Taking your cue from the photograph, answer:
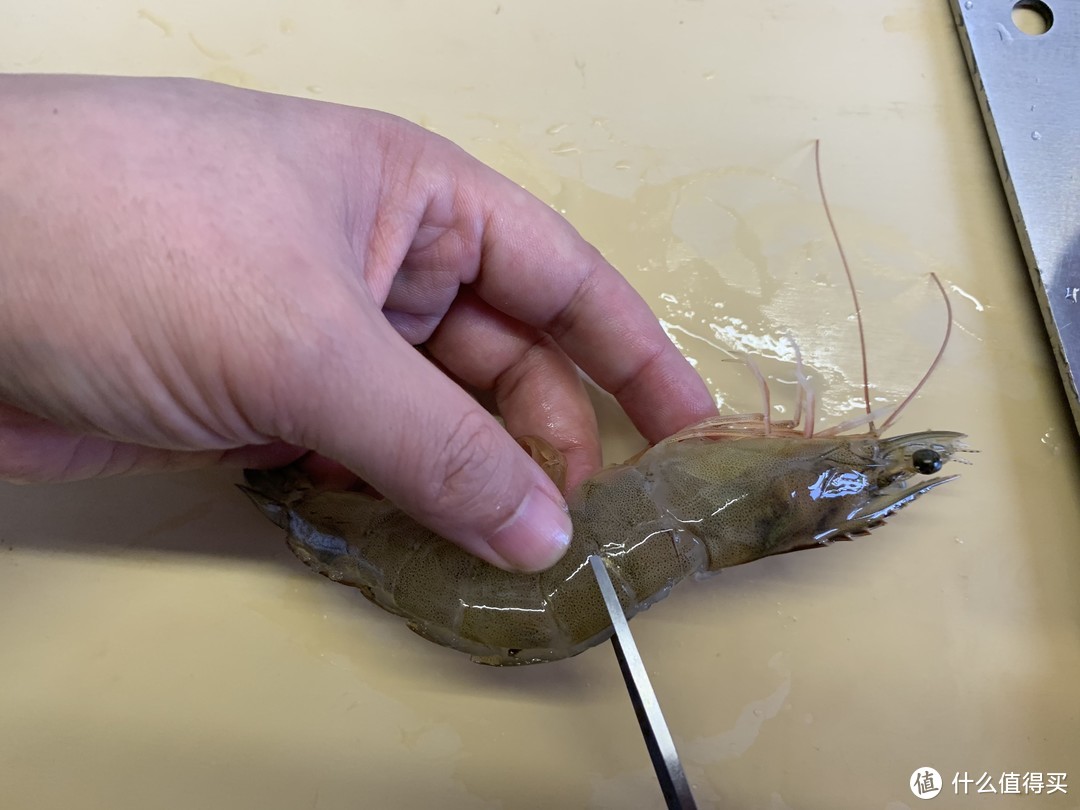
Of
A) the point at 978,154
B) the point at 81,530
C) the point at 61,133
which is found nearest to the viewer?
the point at 61,133

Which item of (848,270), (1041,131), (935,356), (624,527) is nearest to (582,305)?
(624,527)

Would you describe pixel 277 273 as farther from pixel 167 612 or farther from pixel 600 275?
pixel 167 612

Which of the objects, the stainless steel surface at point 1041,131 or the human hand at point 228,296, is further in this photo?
the stainless steel surface at point 1041,131

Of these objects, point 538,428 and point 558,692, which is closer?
point 558,692

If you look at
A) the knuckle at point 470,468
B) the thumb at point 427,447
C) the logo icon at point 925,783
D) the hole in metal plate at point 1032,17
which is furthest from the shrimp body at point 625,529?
the hole in metal plate at point 1032,17

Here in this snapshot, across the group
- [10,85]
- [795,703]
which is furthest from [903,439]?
[10,85]

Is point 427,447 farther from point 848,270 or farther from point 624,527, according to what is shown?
point 848,270

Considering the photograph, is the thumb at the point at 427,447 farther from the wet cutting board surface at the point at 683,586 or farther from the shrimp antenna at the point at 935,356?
the shrimp antenna at the point at 935,356
